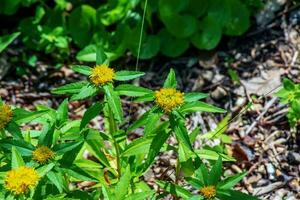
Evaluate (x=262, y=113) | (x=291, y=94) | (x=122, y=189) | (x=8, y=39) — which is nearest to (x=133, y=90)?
(x=122, y=189)

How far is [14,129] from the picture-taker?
256 centimetres

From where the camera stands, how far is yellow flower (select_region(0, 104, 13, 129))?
8.39ft

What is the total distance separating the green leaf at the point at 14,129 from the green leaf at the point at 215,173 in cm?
91

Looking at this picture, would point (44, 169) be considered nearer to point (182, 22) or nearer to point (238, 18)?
point (182, 22)

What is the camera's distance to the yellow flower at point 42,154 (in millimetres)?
2477

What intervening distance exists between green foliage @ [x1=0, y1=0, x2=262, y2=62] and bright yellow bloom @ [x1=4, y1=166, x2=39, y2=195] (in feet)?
5.79

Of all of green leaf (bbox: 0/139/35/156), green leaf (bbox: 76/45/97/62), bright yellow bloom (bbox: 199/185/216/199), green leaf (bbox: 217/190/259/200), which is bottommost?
green leaf (bbox: 217/190/259/200)

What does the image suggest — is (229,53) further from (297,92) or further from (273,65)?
(297,92)

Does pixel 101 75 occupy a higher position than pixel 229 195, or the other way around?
pixel 101 75

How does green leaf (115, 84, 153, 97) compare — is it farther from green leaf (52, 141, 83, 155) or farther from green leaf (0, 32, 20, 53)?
green leaf (0, 32, 20, 53)

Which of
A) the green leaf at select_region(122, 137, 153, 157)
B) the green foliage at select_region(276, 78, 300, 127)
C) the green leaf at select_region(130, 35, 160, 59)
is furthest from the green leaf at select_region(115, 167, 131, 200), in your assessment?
the green leaf at select_region(130, 35, 160, 59)

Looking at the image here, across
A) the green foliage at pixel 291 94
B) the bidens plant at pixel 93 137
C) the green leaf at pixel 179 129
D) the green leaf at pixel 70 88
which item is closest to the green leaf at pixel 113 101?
the bidens plant at pixel 93 137

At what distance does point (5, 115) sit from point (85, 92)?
40 cm

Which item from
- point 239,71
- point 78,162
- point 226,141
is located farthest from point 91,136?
point 239,71
